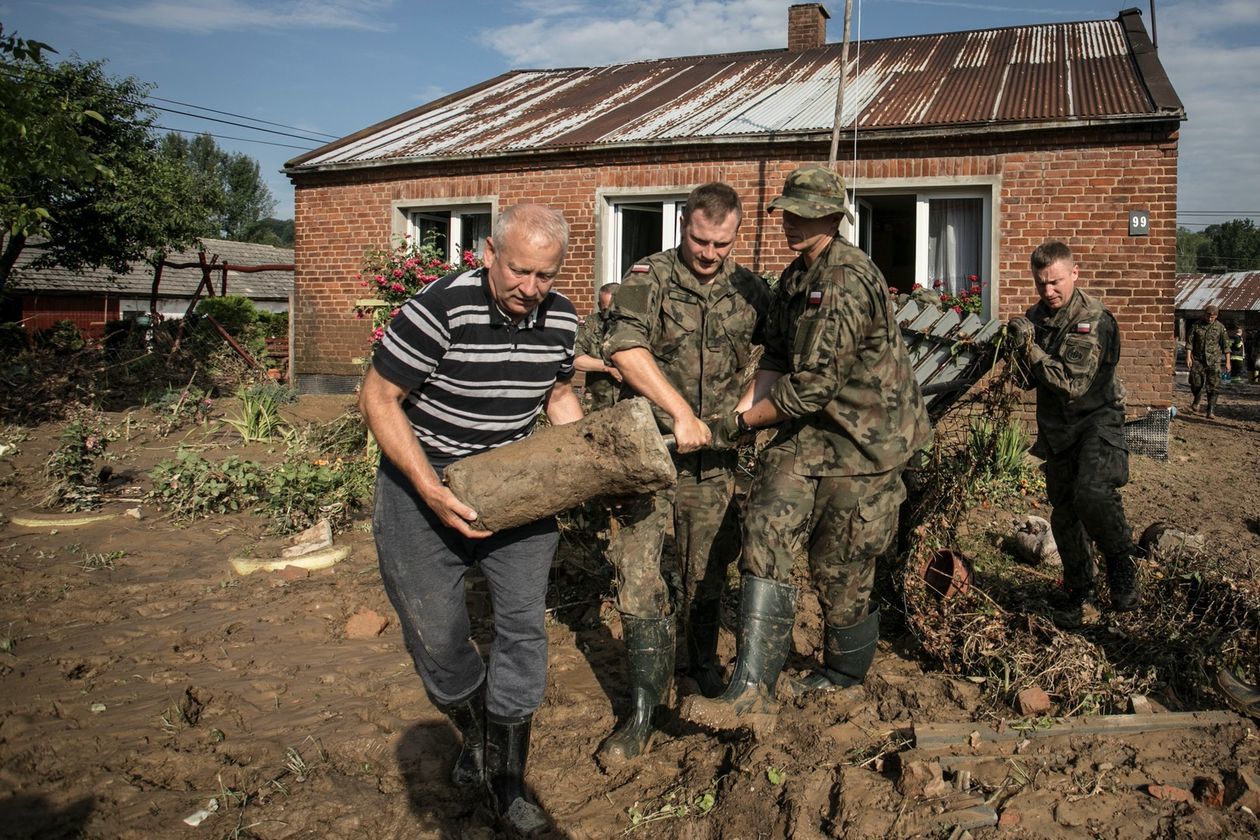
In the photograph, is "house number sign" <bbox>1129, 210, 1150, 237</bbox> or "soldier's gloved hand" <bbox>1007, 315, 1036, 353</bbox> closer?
"soldier's gloved hand" <bbox>1007, 315, 1036, 353</bbox>

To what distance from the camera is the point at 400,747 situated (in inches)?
140

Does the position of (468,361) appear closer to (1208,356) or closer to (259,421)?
(259,421)

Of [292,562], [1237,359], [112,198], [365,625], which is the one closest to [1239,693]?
[365,625]

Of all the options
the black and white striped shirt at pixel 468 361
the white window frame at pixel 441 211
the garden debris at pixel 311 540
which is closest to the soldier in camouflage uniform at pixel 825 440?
the black and white striped shirt at pixel 468 361

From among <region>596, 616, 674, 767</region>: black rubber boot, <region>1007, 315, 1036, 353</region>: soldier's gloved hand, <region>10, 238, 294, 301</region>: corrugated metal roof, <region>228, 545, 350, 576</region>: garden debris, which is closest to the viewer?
<region>596, 616, 674, 767</region>: black rubber boot

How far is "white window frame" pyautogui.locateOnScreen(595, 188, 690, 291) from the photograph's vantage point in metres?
11.5

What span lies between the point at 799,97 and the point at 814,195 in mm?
9312

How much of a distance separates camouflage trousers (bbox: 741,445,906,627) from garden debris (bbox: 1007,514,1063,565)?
7.95 feet

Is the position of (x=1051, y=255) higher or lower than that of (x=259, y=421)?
higher

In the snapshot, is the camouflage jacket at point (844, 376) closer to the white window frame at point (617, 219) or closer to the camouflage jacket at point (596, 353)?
the camouflage jacket at point (596, 353)

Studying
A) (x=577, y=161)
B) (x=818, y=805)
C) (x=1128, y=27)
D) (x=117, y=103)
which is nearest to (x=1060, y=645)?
(x=818, y=805)

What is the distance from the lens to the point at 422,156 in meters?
12.5

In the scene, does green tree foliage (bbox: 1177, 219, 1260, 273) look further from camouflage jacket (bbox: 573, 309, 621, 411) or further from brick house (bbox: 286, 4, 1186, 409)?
camouflage jacket (bbox: 573, 309, 621, 411)

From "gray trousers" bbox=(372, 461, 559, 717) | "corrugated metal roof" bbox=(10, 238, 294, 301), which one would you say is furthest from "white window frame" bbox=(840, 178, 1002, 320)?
"corrugated metal roof" bbox=(10, 238, 294, 301)
